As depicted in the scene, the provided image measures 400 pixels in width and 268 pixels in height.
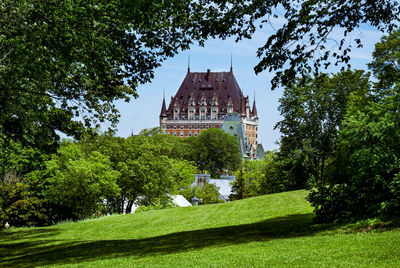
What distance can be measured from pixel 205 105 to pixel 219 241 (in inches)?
6902

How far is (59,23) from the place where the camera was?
11320mm

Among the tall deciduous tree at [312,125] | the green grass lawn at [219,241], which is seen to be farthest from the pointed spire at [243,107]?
the green grass lawn at [219,241]

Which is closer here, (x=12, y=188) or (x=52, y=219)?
(x=12, y=188)

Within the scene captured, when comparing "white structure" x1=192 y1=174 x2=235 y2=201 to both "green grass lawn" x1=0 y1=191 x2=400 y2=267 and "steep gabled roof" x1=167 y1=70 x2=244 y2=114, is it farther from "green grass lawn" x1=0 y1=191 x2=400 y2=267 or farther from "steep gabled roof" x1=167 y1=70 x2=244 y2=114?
"steep gabled roof" x1=167 y1=70 x2=244 y2=114

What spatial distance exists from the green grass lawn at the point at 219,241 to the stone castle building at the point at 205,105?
16195cm

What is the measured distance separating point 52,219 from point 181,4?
101ft

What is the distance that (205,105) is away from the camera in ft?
620

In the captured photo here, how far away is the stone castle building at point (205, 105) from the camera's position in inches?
7407

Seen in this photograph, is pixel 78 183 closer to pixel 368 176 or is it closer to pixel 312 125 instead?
pixel 312 125

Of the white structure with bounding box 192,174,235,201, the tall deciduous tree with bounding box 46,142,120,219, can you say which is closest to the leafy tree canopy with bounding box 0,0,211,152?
the tall deciduous tree with bounding box 46,142,120,219

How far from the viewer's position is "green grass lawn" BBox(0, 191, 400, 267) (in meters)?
9.70

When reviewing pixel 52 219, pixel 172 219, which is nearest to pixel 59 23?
pixel 172 219

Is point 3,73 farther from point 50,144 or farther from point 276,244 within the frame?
point 276,244

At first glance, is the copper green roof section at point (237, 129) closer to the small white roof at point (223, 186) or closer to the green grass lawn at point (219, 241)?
the small white roof at point (223, 186)
